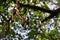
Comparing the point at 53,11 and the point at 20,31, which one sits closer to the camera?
the point at 53,11

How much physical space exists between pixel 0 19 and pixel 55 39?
1.85 m

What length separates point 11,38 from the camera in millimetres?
5969

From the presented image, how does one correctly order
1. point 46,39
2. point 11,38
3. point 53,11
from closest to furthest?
1. point 53,11
2. point 46,39
3. point 11,38

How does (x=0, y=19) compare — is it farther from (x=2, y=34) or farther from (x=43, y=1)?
(x=43, y=1)

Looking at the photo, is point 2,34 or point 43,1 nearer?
point 2,34

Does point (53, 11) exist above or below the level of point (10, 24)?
above

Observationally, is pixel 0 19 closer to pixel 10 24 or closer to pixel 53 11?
pixel 10 24

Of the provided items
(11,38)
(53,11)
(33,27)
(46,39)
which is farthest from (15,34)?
(53,11)

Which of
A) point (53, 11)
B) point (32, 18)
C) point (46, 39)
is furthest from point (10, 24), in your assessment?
point (53, 11)

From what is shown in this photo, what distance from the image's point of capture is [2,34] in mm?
5668

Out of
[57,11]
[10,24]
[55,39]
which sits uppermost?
[57,11]

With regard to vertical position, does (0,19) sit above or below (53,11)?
below

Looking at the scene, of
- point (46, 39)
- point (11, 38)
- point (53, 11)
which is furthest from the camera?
point (11, 38)

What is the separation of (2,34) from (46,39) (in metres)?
1.36
